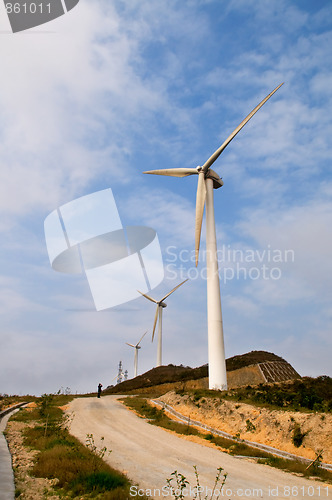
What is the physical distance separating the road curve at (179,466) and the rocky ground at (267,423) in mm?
3645

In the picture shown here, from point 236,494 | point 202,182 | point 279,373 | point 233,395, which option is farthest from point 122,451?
point 279,373

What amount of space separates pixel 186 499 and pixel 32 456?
7.66 meters

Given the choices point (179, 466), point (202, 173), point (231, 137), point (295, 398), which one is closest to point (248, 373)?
point (295, 398)

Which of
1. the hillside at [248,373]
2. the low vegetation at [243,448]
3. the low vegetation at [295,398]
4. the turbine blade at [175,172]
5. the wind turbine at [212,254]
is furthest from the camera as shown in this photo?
the hillside at [248,373]

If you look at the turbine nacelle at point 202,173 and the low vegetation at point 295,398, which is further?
the turbine nacelle at point 202,173

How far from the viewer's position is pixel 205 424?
2428 centimetres

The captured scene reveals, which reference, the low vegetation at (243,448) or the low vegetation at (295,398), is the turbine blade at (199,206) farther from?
the low vegetation at (243,448)

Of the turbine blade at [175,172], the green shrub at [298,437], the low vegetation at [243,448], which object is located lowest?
the low vegetation at [243,448]

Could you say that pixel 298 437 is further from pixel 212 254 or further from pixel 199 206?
pixel 199 206

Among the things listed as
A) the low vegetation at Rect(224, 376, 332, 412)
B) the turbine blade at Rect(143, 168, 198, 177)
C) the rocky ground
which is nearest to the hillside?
the low vegetation at Rect(224, 376, 332, 412)

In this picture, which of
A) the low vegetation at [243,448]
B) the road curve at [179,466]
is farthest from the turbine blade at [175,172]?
the road curve at [179,466]

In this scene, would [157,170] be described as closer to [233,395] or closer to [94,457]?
[233,395]

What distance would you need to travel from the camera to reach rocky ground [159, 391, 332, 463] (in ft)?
54.7

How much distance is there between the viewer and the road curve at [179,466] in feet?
35.3
